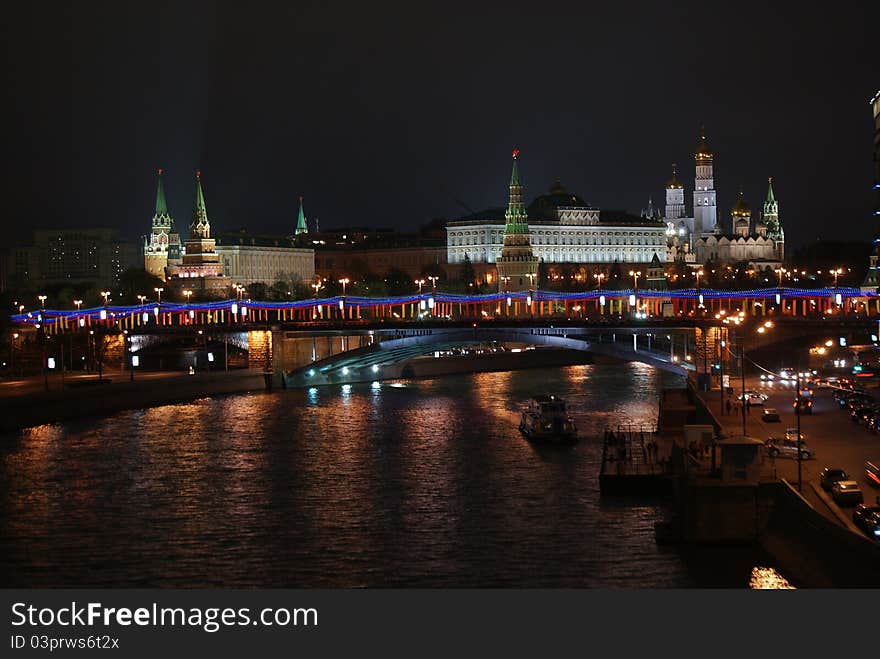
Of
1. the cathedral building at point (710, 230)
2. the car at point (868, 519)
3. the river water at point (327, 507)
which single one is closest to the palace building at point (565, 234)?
the cathedral building at point (710, 230)

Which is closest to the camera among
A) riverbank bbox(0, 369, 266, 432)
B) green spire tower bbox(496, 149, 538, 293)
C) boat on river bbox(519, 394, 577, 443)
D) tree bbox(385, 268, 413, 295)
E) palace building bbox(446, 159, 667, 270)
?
boat on river bbox(519, 394, 577, 443)

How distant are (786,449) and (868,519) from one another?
7.73m

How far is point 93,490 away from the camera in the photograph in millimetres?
36219

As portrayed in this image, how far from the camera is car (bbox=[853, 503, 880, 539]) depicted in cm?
2388

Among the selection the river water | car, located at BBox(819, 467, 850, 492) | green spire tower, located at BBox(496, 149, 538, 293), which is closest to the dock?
the river water

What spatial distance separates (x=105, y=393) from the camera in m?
54.8

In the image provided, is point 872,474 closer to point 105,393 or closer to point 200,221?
point 105,393

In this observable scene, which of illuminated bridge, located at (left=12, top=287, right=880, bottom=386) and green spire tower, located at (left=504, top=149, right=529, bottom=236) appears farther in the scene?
green spire tower, located at (left=504, top=149, right=529, bottom=236)

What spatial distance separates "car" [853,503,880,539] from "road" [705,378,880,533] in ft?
0.49

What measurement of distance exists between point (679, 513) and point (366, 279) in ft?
381

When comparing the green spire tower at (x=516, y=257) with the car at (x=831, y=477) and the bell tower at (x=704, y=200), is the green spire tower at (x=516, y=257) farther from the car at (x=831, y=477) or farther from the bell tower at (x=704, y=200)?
the car at (x=831, y=477)

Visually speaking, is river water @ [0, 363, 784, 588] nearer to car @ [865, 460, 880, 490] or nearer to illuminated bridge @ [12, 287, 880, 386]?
car @ [865, 460, 880, 490]

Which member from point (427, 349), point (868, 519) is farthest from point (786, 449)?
point (427, 349)

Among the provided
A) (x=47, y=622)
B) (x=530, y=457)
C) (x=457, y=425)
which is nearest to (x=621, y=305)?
(x=457, y=425)
